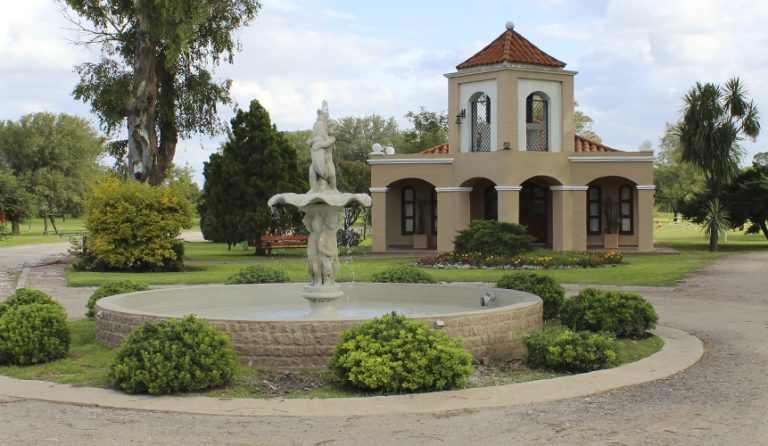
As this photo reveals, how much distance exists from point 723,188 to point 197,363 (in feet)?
119

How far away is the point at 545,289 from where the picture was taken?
44.4 ft

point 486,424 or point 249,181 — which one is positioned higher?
point 249,181

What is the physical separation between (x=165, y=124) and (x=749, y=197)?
86.8 ft

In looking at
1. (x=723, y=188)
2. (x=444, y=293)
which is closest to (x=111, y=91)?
(x=444, y=293)

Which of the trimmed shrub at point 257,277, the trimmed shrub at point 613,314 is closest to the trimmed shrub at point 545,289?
the trimmed shrub at point 613,314

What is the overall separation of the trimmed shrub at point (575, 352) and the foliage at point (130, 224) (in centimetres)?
1915

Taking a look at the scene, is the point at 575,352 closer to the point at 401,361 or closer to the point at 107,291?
the point at 401,361

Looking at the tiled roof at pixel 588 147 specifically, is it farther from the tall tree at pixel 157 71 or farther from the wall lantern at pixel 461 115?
the tall tree at pixel 157 71

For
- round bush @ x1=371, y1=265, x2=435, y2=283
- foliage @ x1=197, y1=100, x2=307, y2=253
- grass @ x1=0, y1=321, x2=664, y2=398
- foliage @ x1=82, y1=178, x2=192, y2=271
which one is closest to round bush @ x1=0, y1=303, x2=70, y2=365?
grass @ x1=0, y1=321, x2=664, y2=398

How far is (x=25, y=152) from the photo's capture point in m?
72.4

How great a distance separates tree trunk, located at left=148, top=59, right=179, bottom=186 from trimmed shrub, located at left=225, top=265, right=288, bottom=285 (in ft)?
59.3

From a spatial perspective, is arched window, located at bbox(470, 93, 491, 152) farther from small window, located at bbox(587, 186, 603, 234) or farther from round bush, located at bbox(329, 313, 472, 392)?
round bush, located at bbox(329, 313, 472, 392)

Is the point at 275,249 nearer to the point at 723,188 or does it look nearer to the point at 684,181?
the point at 723,188

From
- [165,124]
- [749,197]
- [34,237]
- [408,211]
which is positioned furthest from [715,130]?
[34,237]
